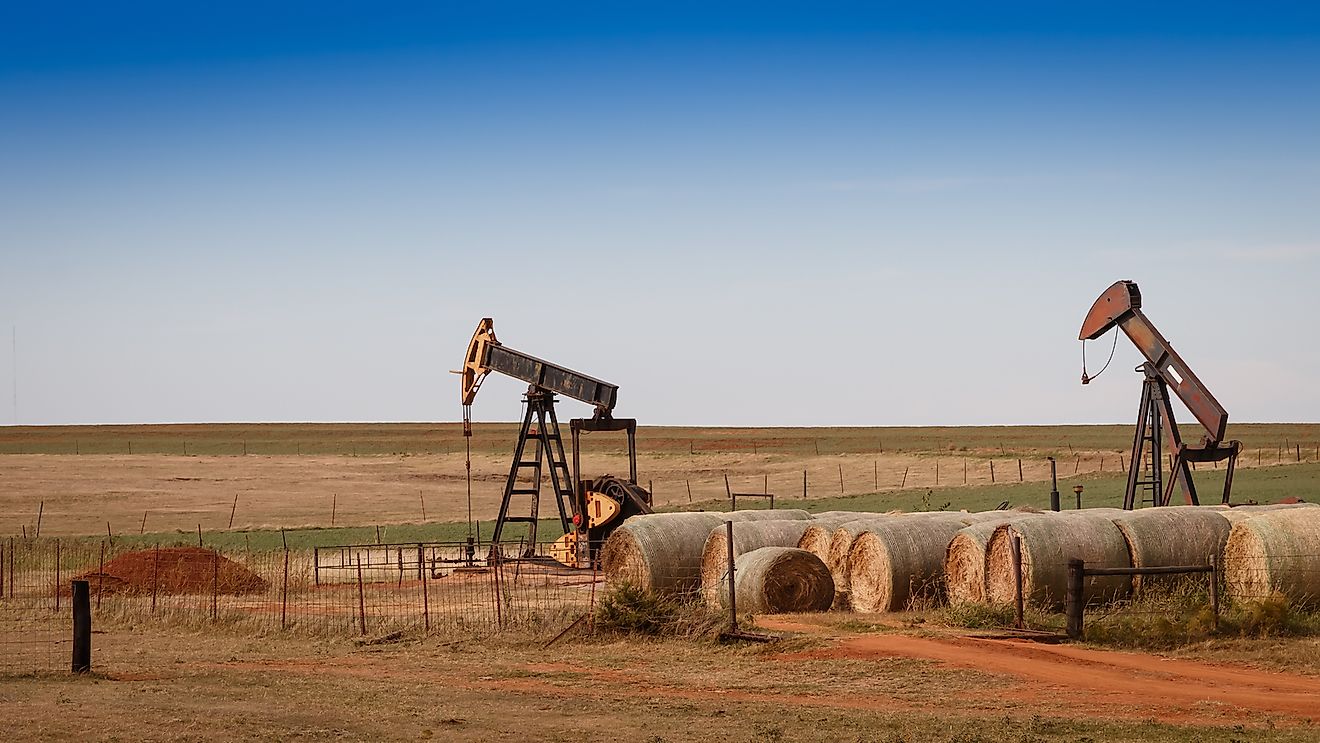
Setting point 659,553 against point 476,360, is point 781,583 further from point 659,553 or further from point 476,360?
point 476,360

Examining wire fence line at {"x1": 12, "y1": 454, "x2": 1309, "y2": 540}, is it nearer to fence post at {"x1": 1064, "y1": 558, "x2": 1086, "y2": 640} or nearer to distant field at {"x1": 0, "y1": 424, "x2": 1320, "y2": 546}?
distant field at {"x1": 0, "y1": 424, "x2": 1320, "y2": 546}

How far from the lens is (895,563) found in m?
21.2

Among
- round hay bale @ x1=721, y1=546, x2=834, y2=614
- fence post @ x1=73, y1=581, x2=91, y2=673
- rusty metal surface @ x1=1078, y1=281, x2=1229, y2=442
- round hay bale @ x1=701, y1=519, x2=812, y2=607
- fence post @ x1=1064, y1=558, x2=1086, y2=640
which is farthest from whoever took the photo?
rusty metal surface @ x1=1078, y1=281, x2=1229, y2=442

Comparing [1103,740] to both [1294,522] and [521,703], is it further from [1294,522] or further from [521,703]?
[1294,522]

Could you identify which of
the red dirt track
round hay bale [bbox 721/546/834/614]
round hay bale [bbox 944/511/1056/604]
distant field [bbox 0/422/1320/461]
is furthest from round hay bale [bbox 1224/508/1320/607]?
distant field [bbox 0/422/1320/461]

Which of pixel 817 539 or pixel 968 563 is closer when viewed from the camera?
A: pixel 968 563

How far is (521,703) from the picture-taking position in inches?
566

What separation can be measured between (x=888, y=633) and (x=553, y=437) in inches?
698

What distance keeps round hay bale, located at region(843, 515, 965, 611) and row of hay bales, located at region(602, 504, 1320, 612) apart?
1 centimetres

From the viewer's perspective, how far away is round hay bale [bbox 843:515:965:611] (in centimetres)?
2117

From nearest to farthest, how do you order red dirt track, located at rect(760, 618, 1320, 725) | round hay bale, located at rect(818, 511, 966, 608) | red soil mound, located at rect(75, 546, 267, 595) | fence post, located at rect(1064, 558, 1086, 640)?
Answer: red dirt track, located at rect(760, 618, 1320, 725) < fence post, located at rect(1064, 558, 1086, 640) < round hay bale, located at rect(818, 511, 966, 608) < red soil mound, located at rect(75, 546, 267, 595)

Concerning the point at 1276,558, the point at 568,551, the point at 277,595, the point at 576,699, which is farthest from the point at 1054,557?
the point at 568,551

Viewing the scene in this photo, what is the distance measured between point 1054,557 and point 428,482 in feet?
180

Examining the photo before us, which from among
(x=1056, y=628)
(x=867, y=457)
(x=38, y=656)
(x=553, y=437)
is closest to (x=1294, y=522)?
(x=1056, y=628)
